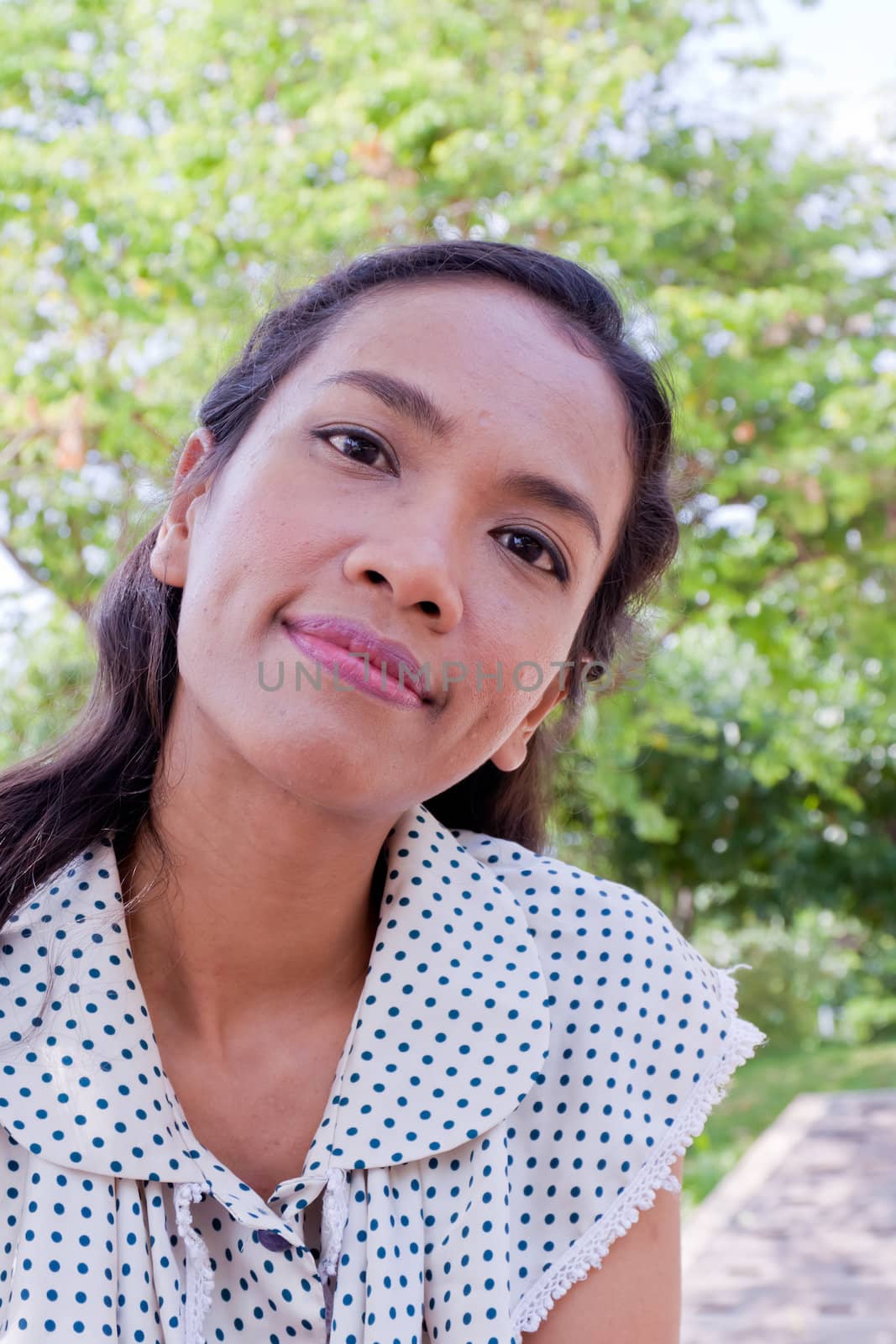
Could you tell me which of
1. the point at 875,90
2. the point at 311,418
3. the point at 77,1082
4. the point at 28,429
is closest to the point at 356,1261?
the point at 77,1082

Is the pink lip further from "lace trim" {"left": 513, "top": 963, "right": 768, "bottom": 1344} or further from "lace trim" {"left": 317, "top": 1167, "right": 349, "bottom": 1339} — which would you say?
"lace trim" {"left": 513, "top": 963, "right": 768, "bottom": 1344}

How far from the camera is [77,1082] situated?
4.80 feet

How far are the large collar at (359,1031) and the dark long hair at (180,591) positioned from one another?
7 centimetres

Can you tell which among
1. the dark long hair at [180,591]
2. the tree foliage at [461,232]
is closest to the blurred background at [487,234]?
the tree foliage at [461,232]

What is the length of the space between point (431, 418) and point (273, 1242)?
38.3 inches

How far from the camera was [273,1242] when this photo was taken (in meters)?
1.49

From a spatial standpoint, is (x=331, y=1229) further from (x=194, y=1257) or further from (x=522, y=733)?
(x=522, y=733)

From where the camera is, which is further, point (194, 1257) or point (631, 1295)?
point (631, 1295)

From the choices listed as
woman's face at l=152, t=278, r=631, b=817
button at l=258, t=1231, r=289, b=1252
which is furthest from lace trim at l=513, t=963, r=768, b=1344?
woman's face at l=152, t=278, r=631, b=817

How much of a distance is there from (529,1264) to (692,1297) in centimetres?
334

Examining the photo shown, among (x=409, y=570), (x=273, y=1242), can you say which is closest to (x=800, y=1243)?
(x=273, y=1242)

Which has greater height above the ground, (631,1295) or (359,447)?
(359,447)

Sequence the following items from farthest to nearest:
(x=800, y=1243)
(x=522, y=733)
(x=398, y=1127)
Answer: (x=800, y=1243), (x=522, y=733), (x=398, y=1127)

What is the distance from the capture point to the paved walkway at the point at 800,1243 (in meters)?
4.29
